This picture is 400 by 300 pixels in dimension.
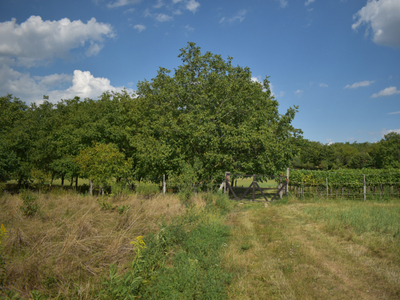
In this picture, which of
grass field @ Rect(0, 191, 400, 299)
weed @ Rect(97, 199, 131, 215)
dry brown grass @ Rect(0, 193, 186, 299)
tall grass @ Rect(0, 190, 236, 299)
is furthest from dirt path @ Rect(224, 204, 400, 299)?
weed @ Rect(97, 199, 131, 215)

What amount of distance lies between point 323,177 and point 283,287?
1539 centimetres

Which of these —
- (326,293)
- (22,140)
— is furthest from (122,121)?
(326,293)

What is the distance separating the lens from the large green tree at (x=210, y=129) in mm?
16797

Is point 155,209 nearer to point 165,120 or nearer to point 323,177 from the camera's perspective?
point 165,120

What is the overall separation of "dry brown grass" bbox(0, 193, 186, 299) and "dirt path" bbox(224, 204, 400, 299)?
2490 mm

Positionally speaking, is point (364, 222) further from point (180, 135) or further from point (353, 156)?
point (353, 156)

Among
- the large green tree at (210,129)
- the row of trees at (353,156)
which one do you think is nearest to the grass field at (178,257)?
the large green tree at (210,129)

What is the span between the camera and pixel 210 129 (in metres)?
16.2

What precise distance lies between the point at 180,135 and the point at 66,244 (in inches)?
549

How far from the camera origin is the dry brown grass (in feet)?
12.1

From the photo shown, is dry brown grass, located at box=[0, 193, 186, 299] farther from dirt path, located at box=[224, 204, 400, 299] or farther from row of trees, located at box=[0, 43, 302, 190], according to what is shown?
row of trees, located at box=[0, 43, 302, 190]

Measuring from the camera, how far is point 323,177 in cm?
1781

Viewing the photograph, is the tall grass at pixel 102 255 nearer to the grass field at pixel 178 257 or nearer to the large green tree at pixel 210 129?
the grass field at pixel 178 257

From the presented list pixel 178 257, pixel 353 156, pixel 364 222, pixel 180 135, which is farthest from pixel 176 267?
pixel 353 156
